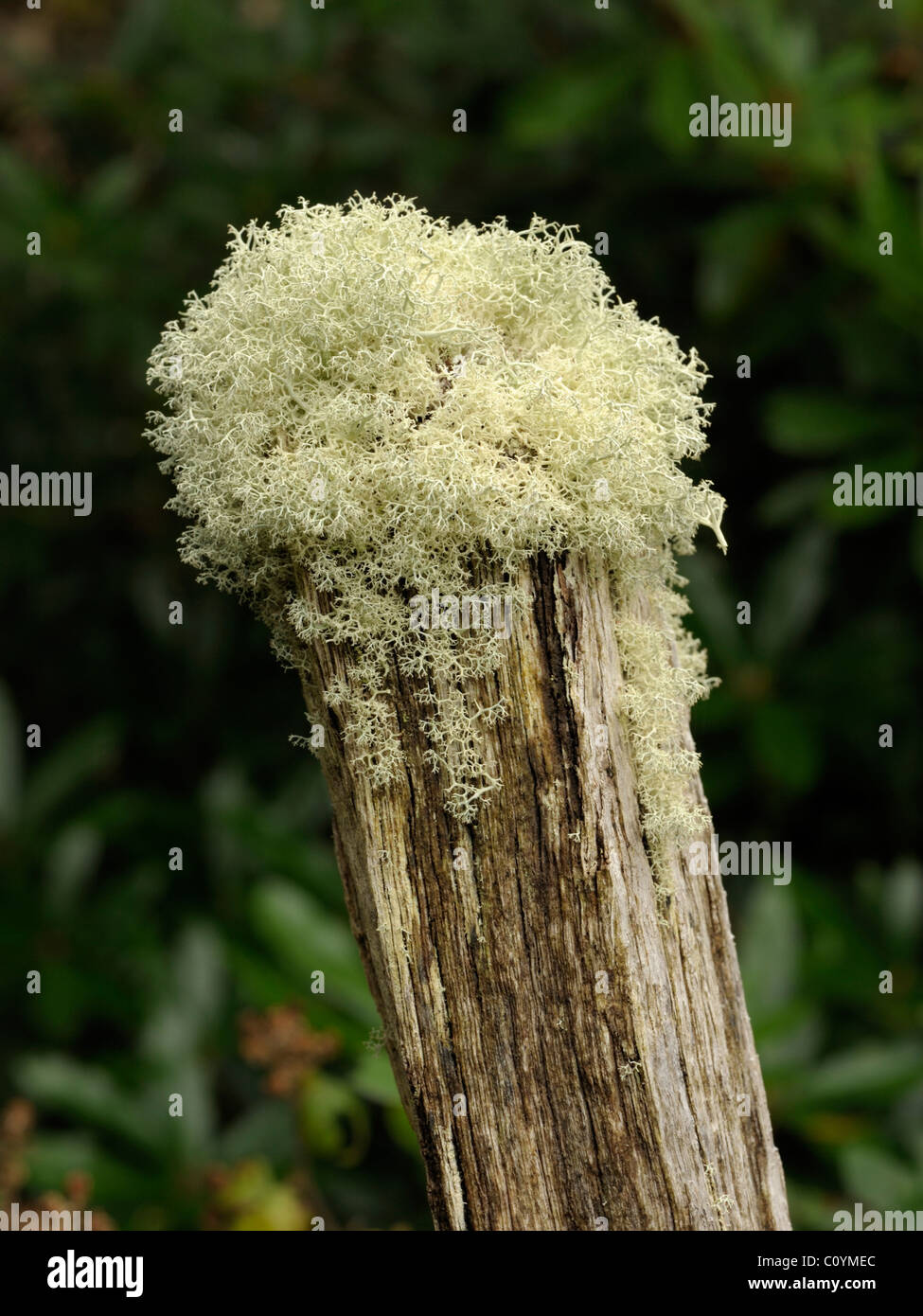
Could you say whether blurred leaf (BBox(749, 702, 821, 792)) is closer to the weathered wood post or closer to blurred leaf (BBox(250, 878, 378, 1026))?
blurred leaf (BBox(250, 878, 378, 1026))

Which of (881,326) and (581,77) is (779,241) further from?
(581,77)

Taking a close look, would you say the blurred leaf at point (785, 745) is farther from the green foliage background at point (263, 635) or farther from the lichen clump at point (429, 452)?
the lichen clump at point (429, 452)

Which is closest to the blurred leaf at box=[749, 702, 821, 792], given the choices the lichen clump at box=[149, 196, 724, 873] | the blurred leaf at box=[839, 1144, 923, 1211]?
the blurred leaf at box=[839, 1144, 923, 1211]

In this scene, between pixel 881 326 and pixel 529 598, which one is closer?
pixel 529 598

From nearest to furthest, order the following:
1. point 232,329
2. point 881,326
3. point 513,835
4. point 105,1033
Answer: point 513,835
point 232,329
point 881,326
point 105,1033

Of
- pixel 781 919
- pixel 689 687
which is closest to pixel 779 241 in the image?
pixel 781 919

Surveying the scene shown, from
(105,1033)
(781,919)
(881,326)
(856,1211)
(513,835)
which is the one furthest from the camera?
(105,1033)

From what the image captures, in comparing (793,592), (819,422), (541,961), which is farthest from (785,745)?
Result: (541,961)
